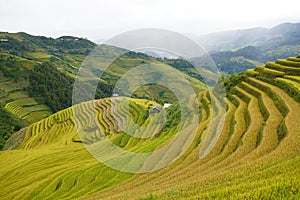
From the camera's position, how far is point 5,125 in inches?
2579

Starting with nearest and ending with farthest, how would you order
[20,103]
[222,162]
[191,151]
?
[222,162] → [191,151] → [20,103]

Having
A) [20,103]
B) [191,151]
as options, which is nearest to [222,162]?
[191,151]

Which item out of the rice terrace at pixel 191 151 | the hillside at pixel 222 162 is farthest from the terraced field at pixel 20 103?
the hillside at pixel 222 162

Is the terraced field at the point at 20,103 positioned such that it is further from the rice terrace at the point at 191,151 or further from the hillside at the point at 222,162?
the hillside at the point at 222,162

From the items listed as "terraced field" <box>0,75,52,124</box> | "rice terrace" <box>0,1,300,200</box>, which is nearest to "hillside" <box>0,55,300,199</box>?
"rice terrace" <box>0,1,300,200</box>

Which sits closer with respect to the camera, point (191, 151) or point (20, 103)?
point (191, 151)

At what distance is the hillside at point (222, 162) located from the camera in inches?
235

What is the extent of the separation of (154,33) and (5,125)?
62337 mm

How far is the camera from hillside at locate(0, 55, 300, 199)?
5.96 m

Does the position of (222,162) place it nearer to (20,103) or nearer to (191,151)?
Answer: (191,151)

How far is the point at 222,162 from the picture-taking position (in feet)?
33.6

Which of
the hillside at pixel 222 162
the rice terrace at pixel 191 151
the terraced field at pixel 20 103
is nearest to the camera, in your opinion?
the hillside at pixel 222 162

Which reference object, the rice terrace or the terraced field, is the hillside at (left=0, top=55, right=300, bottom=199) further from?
the terraced field

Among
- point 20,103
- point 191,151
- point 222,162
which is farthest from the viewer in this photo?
point 20,103
